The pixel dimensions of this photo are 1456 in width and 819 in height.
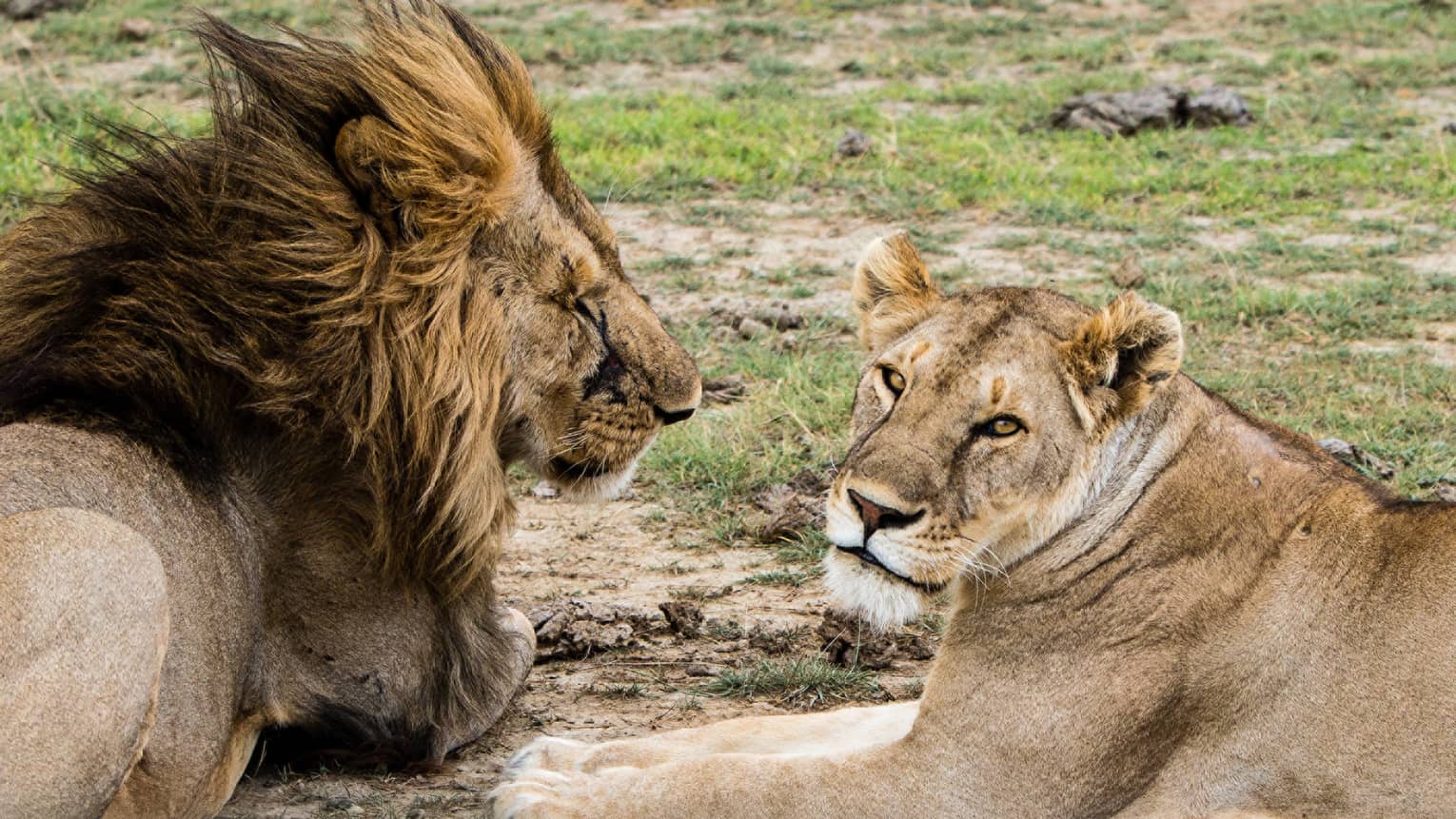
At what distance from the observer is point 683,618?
4609 millimetres

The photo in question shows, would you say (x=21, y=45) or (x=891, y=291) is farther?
(x=21, y=45)

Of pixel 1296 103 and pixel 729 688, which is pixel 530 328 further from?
pixel 1296 103

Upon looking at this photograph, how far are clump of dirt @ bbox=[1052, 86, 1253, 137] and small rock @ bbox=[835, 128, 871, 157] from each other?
1283mm

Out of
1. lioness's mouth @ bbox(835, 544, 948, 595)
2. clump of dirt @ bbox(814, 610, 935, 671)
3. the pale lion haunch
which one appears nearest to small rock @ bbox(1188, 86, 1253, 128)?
clump of dirt @ bbox(814, 610, 935, 671)

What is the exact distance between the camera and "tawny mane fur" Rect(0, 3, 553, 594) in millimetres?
3279

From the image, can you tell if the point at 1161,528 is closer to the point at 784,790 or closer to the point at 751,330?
the point at 784,790

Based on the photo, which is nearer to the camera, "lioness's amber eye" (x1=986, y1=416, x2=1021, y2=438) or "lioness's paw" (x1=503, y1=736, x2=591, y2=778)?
"lioness's amber eye" (x1=986, y1=416, x2=1021, y2=438)

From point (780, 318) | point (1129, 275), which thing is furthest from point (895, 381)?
point (1129, 275)

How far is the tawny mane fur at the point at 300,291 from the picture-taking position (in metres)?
3.28

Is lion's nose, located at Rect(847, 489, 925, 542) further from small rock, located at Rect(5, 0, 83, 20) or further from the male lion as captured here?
small rock, located at Rect(5, 0, 83, 20)

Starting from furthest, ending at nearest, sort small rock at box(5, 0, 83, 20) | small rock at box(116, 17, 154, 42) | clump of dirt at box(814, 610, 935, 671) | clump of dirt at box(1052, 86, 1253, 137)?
small rock at box(5, 0, 83, 20)
small rock at box(116, 17, 154, 42)
clump of dirt at box(1052, 86, 1253, 137)
clump of dirt at box(814, 610, 935, 671)

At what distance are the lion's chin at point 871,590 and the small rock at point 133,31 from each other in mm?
9613

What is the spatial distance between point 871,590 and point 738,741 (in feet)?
2.09

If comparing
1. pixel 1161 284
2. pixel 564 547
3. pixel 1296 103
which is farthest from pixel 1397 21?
pixel 564 547
